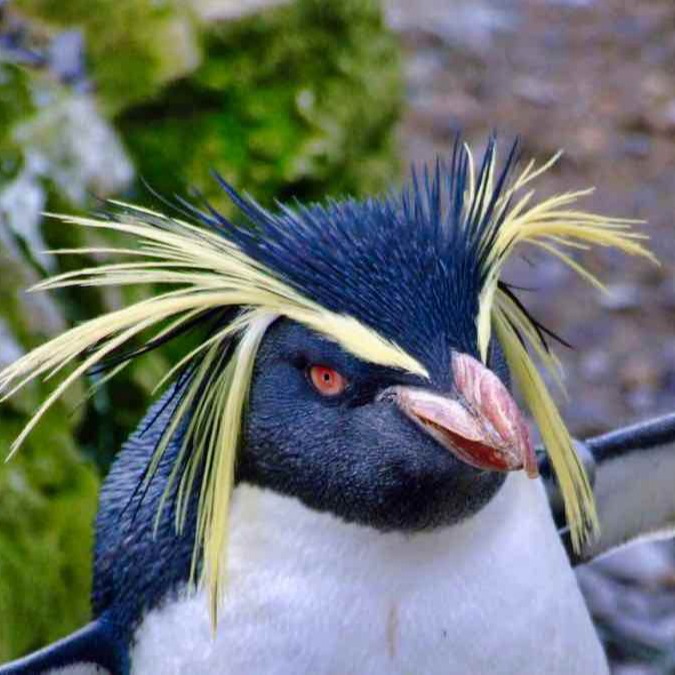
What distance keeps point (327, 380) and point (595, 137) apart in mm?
3916

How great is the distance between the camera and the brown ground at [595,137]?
4379 millimetres

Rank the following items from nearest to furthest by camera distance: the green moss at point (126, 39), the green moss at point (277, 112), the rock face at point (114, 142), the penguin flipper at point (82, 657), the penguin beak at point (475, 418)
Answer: the penguin beak at point (475, 418) < the penguin flipper at point (82, 657) < the rock face at point (114, 142) < the green moss at point (126, 39) < the green moss at point (277, 112)

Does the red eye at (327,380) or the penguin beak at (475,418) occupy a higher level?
the red eye at (327,380)

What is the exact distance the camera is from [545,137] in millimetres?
5727

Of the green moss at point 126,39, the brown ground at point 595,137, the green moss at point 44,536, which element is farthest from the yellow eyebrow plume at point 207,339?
the brown ground at point 595,137

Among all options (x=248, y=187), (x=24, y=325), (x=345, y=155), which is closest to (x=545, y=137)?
(x=345, y=155)

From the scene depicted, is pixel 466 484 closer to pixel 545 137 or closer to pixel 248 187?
pixel 248 187

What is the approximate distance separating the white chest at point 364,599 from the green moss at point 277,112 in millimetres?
1706

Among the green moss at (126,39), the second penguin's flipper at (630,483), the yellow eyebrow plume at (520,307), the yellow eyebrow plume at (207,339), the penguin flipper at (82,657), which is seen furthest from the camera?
the green moss at (126,39)

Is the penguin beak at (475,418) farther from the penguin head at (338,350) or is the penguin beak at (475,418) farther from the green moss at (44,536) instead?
the green moss at (44,536)

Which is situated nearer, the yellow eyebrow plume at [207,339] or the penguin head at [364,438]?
the penguin head at [364,438]

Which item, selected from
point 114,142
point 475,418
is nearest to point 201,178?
point 114,142

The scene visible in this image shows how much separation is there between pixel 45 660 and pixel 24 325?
104 centimetres

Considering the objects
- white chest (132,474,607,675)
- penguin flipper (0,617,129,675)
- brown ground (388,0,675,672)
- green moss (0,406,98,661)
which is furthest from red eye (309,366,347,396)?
brown ground (388,0,675,672)
